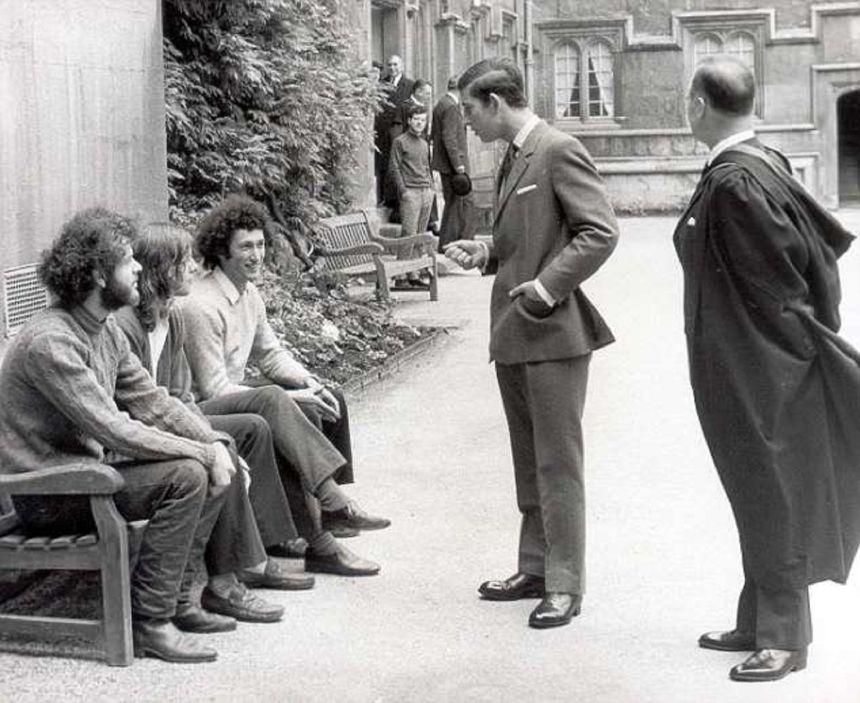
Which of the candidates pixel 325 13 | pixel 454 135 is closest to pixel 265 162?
pixel 325 13

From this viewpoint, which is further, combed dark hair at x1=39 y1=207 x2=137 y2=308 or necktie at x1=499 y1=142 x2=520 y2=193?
necktie at x1=499 y1=142 x2=520 y2=193

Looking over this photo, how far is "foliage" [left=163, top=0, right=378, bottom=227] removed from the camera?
13.2 metres

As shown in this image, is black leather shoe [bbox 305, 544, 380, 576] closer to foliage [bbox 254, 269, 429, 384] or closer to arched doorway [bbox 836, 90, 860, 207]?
foliage [bbox 254, 269, 429, 384]

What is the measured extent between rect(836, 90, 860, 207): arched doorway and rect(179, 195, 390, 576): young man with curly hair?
30.7 metres

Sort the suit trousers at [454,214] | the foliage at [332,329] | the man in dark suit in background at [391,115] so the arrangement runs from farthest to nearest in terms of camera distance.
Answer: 1. the man in dark suit in background at [391,115]
2. the suit trousers at [454,214]
3. the foliage at [332,329]

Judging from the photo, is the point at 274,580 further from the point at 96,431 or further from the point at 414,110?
the point at 414,110

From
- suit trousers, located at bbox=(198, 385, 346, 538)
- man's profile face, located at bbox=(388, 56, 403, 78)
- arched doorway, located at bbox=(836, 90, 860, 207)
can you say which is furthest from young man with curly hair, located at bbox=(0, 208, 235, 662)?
arched doorway, located at bbox=(836, 90, 860, 207)

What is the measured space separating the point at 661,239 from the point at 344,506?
1843 cm

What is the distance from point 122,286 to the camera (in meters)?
5.38

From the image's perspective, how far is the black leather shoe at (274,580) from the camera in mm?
6258

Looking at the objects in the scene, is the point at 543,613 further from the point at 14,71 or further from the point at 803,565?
the point at 14,71

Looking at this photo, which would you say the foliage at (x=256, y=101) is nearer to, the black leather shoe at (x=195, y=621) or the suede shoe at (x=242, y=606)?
the suede shoe at (x=242, y=606)

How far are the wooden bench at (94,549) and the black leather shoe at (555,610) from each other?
1338 mm

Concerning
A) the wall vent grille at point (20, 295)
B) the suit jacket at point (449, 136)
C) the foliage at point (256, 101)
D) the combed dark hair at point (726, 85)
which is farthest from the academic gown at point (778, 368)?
the suit jacket at point (449, 136)
